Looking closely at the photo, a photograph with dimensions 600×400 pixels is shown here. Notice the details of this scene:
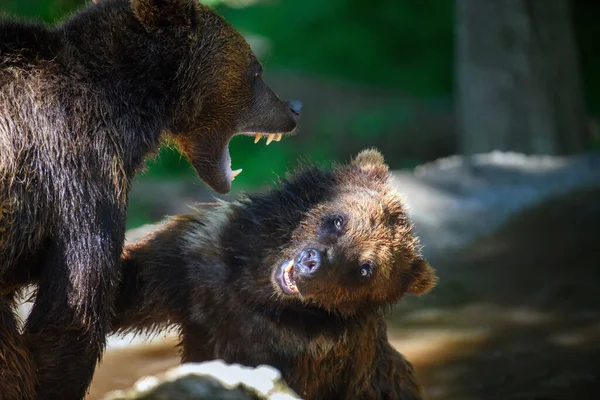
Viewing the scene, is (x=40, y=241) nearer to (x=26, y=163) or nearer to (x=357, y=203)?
(x=26, y=163)

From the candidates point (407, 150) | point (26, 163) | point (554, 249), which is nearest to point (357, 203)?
point (26, 163)

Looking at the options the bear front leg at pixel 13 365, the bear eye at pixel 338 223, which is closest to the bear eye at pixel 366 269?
the bear eye at pixel 338 223

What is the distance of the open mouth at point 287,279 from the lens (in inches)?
205

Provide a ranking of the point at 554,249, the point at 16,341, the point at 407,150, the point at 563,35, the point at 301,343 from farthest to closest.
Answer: the point at 407,150
the point at 563,35
the point at 554,249
the point at 301,343
the point at 16,341

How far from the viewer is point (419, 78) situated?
57.8ft

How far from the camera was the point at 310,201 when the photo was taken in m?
5.62

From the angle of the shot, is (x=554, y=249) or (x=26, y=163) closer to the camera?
(x=26, y=163)

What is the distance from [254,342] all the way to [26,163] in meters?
1.67

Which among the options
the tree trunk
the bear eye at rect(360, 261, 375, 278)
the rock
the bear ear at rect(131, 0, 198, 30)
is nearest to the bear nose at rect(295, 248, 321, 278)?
the bear eye at rect(360, 261, 375, 278)

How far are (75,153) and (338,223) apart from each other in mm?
1585

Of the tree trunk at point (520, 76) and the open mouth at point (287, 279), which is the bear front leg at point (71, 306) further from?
the tree trunk at point (520, 76)

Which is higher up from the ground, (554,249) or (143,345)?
(554,249)

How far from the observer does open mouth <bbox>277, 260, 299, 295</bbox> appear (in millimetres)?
5207

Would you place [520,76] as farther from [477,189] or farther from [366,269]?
[366,269]
